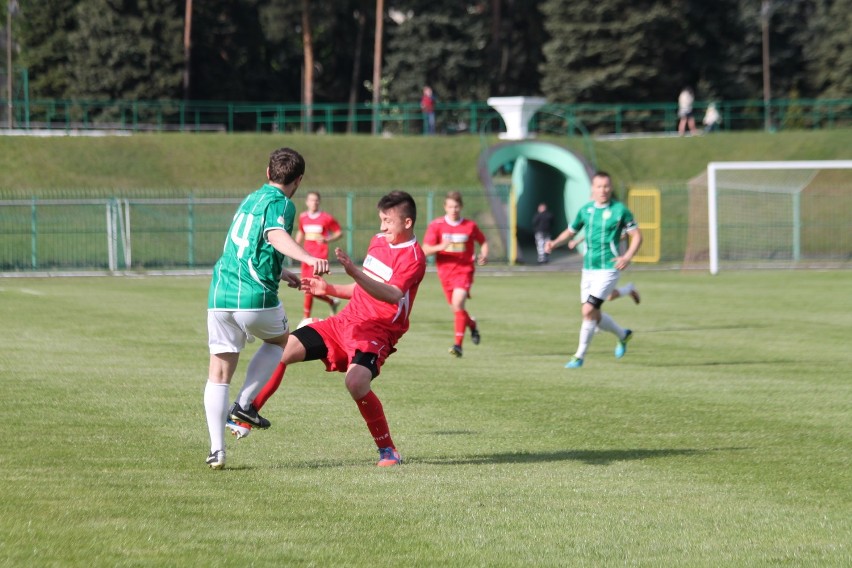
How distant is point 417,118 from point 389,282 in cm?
4832

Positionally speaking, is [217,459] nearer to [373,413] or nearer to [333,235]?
[373,413]

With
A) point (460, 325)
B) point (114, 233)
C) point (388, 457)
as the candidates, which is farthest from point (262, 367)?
point (114, 233)

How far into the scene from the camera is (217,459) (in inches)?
299

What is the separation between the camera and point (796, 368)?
13844mm

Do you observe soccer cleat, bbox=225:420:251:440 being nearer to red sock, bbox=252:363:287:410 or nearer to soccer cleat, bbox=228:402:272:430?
soccer cleat, bbox=228:402:272:430

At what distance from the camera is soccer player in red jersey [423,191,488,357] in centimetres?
1538

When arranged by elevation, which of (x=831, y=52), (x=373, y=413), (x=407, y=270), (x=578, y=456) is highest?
(x=831, y=52)

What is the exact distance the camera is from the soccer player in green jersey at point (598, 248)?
13.9 m

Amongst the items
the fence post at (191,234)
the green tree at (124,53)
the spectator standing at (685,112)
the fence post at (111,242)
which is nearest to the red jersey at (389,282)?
the fence post at (111,242)

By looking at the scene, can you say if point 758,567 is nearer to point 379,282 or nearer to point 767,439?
point 379,282

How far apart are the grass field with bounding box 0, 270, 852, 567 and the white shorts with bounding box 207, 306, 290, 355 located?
0.75m

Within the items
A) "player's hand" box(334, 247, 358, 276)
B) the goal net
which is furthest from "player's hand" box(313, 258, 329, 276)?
the goal net

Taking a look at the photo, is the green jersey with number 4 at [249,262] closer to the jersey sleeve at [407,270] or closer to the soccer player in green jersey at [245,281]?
the soccer player in green jersey at [245,281]

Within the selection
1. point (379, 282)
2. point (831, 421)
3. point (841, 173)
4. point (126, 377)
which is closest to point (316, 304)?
point (126, 377)
